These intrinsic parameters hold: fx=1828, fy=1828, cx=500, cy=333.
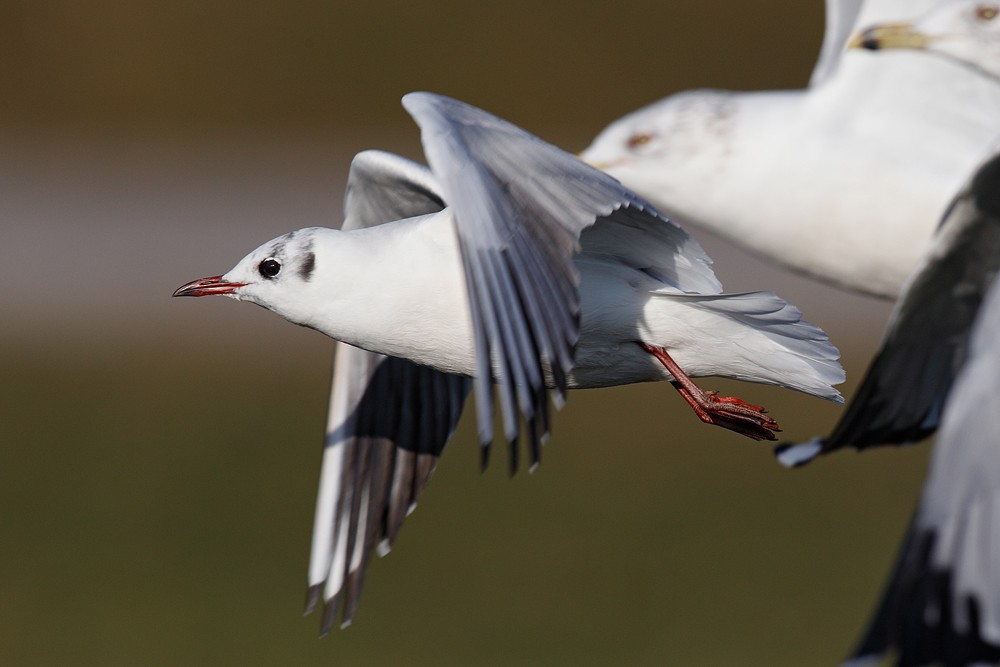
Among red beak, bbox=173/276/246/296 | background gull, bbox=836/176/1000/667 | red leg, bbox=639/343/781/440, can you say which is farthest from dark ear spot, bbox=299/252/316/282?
background gull, bbox=836/176/1000/667

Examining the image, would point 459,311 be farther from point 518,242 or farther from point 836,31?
point 836,31

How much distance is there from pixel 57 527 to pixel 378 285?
5338 mm

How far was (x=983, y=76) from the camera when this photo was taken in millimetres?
6184

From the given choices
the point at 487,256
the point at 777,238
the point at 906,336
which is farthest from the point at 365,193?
the point at 777,238

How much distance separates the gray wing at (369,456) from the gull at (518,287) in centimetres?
21

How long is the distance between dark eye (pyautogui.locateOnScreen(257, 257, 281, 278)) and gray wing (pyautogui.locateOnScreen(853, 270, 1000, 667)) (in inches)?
63.3

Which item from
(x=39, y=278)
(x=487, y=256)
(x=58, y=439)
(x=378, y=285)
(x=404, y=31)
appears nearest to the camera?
(x=487, y=256)

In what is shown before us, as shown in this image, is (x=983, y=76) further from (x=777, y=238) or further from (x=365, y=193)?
(x=365, y=193)

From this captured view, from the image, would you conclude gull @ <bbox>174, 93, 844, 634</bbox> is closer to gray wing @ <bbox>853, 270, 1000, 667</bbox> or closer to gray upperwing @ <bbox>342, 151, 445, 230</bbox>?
gray upperwing @ <bbox>342, 151, 445, 230</bbox>

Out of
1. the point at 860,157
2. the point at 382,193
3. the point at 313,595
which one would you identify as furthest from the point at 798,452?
the point at 860,157

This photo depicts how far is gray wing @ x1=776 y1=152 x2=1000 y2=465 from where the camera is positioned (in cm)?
398

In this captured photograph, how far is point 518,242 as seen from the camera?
384cm

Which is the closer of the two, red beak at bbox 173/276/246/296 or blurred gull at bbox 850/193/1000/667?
blurred gull at bbox 850/193/1000/667

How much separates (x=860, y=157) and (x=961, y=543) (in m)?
2.82
